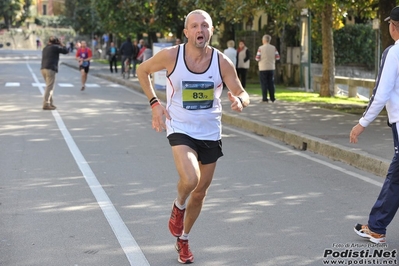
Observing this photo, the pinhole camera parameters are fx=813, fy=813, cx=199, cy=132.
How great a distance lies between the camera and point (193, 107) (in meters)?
6.09

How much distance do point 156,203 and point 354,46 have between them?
2780cm

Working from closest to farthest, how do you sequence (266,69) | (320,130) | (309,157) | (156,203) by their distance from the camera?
(156,203) → (309,157) → (320,130) → (266,69)

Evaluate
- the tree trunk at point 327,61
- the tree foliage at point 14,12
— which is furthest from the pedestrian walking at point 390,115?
the tree foliage at point 14,12

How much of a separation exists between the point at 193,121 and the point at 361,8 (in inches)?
626

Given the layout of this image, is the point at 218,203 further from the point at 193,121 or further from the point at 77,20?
the point at 77,20

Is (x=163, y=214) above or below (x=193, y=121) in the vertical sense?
below

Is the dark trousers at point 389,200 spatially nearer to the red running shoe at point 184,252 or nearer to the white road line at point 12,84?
→ the red running shoe at point 184,252

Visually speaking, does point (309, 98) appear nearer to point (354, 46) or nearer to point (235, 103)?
point (354, 46)

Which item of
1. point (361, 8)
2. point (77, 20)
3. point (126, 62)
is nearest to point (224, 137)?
point (361, 8)

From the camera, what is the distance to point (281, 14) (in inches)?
760

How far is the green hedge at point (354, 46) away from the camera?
114 ft

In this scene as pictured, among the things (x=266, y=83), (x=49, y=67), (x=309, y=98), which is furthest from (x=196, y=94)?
(x=309, y=98)

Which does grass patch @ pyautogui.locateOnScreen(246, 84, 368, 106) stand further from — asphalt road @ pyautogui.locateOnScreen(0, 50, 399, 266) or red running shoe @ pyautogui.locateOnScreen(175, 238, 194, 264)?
red running shoe @ pyautogui.locateOnScreen(175, 238, 194, 264)

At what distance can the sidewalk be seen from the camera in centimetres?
1141
